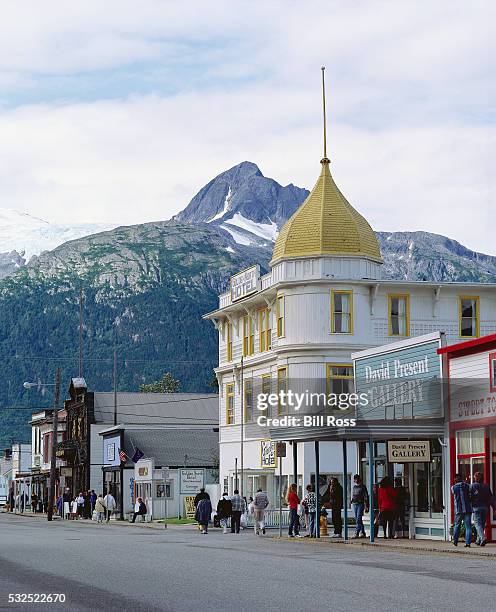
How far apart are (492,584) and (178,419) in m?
70.2

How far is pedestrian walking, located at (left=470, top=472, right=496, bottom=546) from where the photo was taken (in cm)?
2956

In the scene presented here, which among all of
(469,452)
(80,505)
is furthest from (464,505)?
(80,505)

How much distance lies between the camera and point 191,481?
60875 millimetres

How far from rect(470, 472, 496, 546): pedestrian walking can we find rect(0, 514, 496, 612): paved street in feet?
6.08

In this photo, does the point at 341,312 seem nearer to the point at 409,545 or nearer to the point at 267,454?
the point at 267,454

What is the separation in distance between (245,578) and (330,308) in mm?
33620

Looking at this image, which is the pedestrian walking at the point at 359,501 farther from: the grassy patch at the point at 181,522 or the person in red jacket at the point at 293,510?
the grassy patch at the point at 181,522

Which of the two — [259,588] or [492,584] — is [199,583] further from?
[492,584]

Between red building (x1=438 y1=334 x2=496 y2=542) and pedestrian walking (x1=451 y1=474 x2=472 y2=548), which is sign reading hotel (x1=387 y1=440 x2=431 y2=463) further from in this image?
pedestrian walking (x1=451 y1=474 x2=472 y2=548)

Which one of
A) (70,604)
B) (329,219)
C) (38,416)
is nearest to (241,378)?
(329,219)

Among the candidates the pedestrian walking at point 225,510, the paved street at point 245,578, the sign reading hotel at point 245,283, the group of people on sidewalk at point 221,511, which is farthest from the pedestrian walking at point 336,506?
the sign reading hotel at point 245,283

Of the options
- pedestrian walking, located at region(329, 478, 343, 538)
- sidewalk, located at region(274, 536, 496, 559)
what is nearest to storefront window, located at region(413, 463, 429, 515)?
sidewalk, located at region(274, 536, 496, 559)

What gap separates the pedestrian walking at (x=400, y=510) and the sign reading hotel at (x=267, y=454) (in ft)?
61.0

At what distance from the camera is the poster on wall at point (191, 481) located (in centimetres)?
6059
